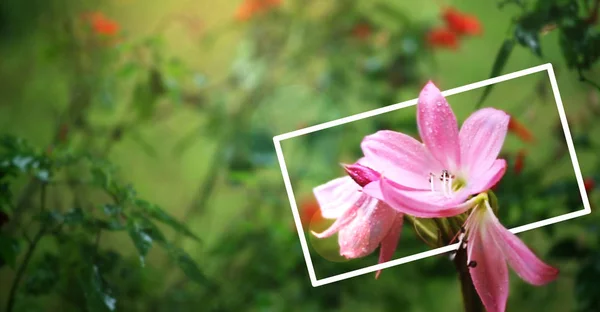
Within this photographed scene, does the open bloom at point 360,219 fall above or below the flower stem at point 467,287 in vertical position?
above

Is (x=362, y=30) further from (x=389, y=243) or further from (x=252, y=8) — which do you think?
(x=389, y=243)

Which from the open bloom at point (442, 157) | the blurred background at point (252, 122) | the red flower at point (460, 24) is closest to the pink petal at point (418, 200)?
the open bloom at point (442, 157)

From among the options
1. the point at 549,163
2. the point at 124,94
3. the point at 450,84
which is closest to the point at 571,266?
the point at 549,163

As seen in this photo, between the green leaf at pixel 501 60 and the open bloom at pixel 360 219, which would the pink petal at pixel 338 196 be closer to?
the open bloom at pixel 360 219

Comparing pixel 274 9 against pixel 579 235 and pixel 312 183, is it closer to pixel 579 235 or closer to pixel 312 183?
pixel 312 183

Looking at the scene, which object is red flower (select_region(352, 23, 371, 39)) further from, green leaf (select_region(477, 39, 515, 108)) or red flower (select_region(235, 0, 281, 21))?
green leaf (select_region(477, 39, 515, 108))

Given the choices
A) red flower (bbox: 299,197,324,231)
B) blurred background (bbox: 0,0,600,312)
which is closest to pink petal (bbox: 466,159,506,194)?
red flower (bbox: 299,197,324,231)

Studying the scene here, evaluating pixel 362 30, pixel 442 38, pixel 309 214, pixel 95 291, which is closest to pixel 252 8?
pixel 362 30
